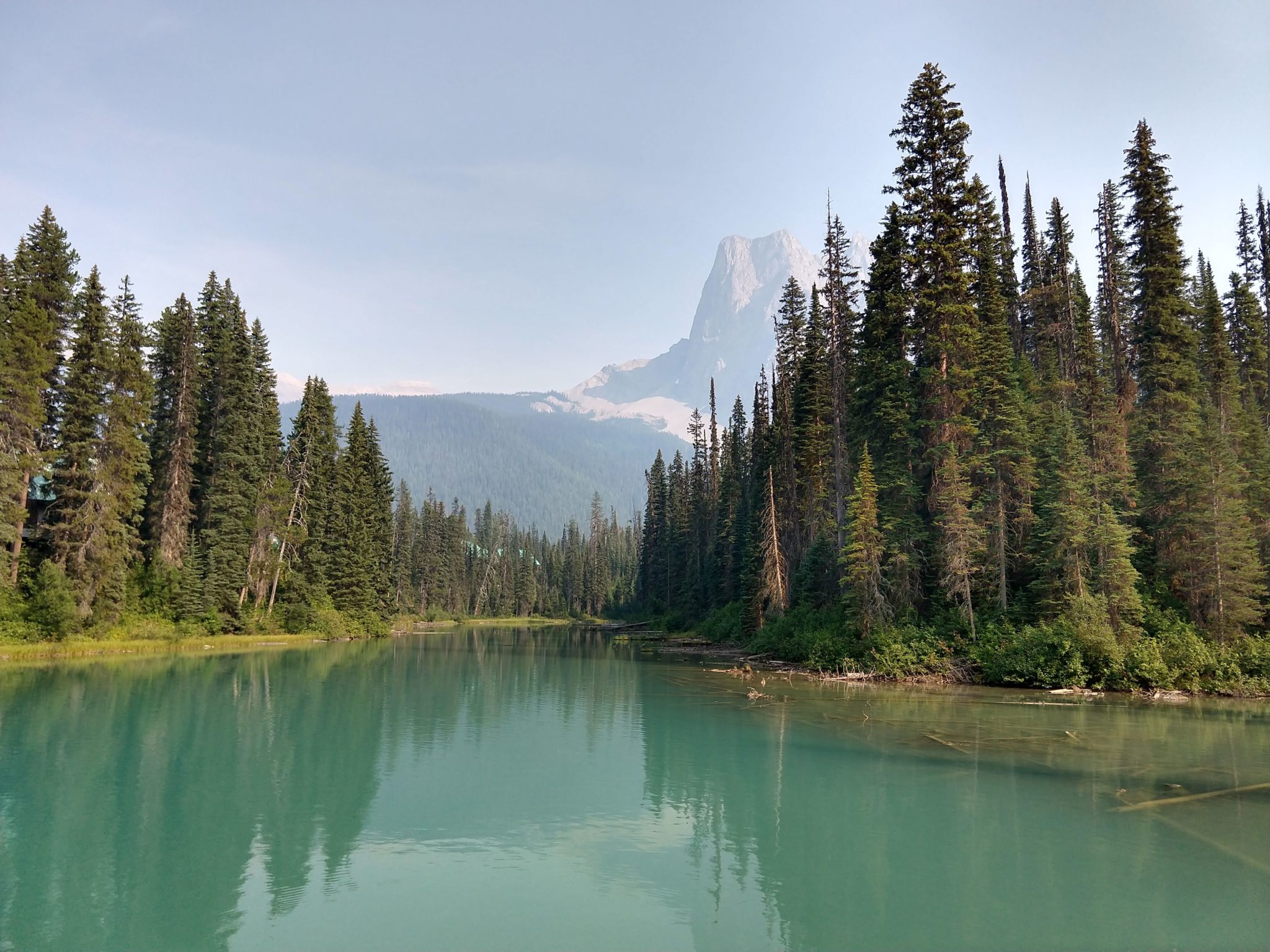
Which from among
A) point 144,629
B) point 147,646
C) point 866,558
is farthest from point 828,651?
point 144,629

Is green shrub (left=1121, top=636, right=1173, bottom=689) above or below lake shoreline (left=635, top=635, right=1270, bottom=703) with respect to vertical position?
above

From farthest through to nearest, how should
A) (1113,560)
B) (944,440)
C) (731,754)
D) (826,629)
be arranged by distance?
(826,629) < (944,440) < (1113,560) < (731,754)

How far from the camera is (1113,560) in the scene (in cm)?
2942

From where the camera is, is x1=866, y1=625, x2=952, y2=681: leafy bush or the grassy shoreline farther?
the grassy shoreline

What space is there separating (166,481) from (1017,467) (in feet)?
171

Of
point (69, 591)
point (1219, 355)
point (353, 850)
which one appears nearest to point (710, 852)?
point (353, 850)

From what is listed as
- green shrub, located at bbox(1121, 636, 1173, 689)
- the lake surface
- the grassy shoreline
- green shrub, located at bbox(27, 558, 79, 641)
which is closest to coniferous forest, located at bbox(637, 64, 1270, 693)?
green shrub, located at bbox(1121, 636, 1173, 689)

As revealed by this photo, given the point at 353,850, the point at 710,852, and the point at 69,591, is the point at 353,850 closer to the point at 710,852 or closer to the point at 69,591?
the point at 710,852

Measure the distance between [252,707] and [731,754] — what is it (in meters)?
17.3

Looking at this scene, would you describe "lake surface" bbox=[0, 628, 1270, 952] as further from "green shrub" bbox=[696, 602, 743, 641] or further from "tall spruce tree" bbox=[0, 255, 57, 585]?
"green shrub" bbox=[696, 602, 743, 641]

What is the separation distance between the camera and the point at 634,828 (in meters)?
13.8

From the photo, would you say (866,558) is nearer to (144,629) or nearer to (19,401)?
(144,629)

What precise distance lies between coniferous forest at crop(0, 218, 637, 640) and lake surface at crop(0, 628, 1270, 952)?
18.3 m

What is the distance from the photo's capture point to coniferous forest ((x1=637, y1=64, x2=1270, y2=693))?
2912cm
